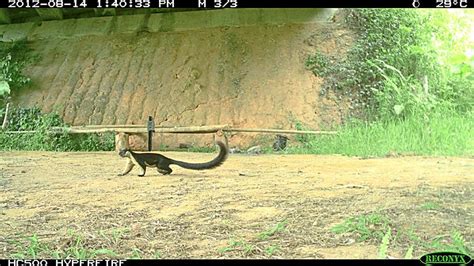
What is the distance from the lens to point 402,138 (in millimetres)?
2664

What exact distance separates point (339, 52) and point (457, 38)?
53.8 inches

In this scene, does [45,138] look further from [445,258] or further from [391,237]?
[445,258]

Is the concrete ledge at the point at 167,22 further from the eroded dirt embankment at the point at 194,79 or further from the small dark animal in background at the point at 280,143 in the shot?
the small dark animal in background at the point at 280,143

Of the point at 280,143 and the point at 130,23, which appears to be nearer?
the point at 280,143

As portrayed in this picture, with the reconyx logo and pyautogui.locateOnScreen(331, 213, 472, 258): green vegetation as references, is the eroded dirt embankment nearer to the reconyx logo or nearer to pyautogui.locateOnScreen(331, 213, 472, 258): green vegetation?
pyautogui.locateOnScreen(331, 213, 472, 258): green vegetation

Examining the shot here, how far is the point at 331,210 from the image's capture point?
1.46 metres

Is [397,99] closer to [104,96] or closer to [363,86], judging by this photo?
[363,86]

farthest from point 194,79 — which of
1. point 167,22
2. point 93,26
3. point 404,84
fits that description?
point 404,84

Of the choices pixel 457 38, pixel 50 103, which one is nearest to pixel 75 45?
pixel 50 103

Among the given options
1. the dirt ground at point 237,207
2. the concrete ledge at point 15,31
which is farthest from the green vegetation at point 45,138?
the concrete ledge at point 15,31

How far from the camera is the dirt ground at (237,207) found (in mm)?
1231

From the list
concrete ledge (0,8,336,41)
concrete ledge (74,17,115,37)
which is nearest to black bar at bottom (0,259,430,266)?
concrete ledge (0,8,336,41)

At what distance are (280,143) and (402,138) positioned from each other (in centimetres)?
87

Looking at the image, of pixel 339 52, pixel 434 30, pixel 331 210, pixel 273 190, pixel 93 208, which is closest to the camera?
pixel 331 210
